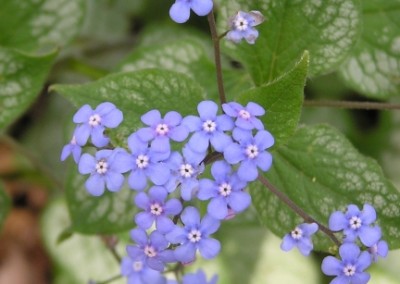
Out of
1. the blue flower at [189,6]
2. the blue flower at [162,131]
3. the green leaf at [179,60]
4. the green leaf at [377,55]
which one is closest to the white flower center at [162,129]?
the blue flower at [162,131]

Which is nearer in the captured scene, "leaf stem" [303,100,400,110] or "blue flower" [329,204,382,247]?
"blue flower" [329,204,382,247]

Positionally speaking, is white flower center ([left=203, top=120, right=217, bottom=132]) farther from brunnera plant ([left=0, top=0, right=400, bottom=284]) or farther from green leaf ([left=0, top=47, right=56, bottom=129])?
green leaf ([left=0, top=47, right=56, bottom=129])

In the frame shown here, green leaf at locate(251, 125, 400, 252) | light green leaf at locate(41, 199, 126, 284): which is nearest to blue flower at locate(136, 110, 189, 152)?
green leaf at locate(251, 125, 400, 252)

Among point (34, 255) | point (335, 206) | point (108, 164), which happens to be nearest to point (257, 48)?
point (335, 206)

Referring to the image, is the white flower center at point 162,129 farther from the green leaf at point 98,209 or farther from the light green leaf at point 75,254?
the light green leaf at point 75,254

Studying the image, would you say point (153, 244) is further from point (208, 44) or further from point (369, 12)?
point (208, 44)

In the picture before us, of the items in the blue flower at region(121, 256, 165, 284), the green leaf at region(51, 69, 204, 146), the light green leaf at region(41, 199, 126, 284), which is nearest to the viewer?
the green leaf at region(51, 69, 204, 146)
